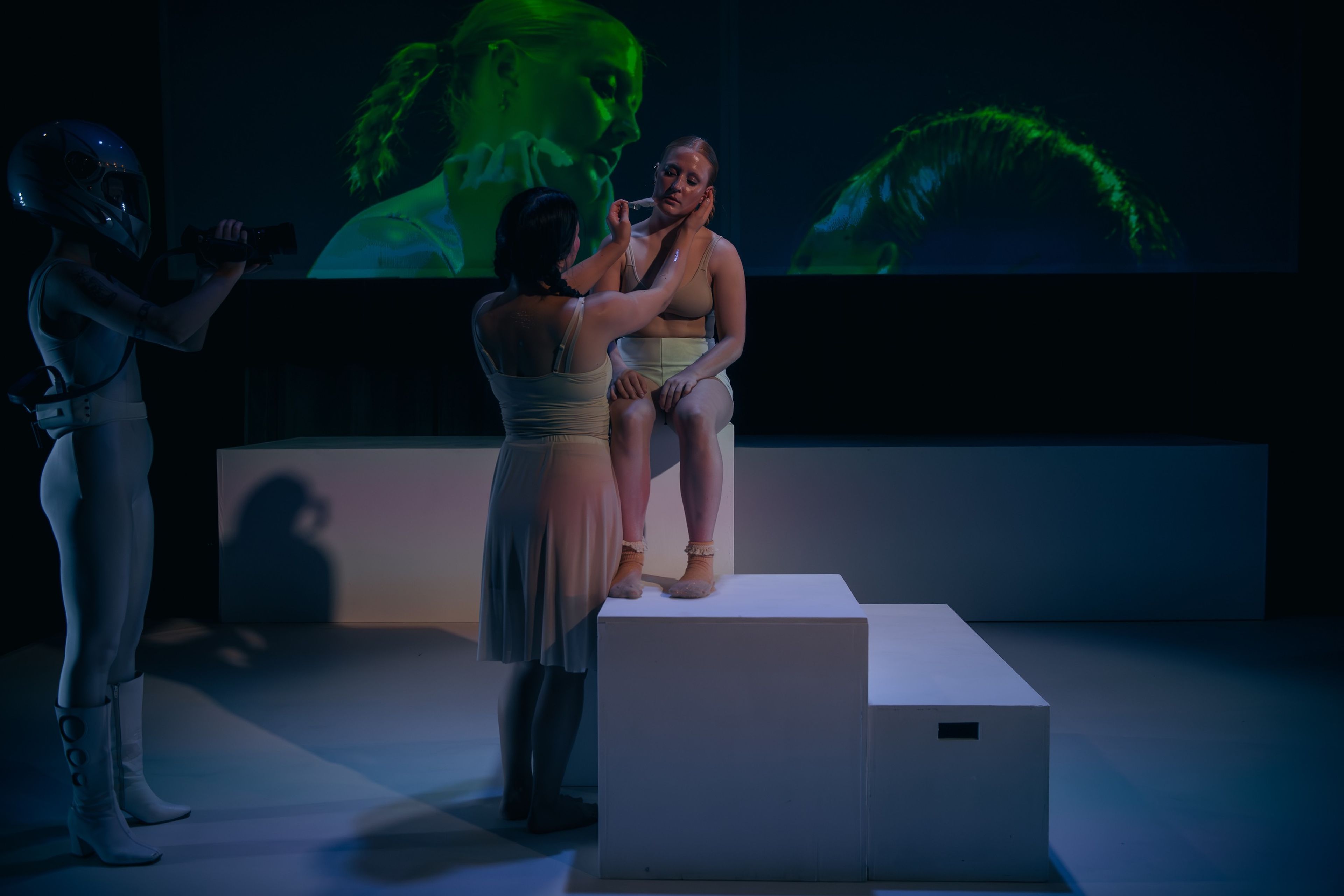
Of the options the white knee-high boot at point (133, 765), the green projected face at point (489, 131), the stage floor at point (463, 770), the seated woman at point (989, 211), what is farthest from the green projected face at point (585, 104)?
the white knee-high boot at point (133, 765)

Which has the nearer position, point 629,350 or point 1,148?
point 629,350

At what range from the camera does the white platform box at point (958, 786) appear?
2359mm

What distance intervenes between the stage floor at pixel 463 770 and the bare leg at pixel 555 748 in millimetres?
59

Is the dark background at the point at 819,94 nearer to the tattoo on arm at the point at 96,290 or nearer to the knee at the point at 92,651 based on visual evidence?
the tattoo on arm at the point at 96,290

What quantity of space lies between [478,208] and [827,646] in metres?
3.80

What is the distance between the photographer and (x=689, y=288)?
9.36 feet

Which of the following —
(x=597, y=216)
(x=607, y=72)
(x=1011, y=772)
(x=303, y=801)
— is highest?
(x=607, y=72)

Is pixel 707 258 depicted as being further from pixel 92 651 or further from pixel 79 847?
pixel 79 847

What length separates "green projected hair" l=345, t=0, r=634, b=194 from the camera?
5.44 m

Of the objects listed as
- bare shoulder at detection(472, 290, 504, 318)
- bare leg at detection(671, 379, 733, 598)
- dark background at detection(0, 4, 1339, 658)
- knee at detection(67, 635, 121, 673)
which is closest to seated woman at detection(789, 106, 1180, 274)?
dark background at detection(0, 4, 1339, 658)

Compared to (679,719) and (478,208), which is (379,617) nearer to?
(478,208)

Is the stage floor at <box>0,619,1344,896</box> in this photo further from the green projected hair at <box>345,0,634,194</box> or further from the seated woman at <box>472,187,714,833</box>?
the green projected hair at <box>345,0,634,194</box>

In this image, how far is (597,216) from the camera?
5.45 metres

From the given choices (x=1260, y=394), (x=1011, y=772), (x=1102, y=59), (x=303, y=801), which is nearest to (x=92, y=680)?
(x=303, y=801)
